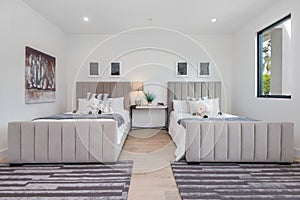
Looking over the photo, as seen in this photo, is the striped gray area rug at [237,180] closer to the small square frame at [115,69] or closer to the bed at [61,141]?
the bed at [61,141]

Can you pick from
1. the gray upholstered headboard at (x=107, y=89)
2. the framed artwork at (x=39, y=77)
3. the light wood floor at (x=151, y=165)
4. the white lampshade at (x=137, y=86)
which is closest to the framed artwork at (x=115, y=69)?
the gray upholstered headboard at (x=107, y=89)

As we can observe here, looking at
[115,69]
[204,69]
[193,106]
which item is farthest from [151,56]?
[193,106]

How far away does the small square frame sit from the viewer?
A: 6.74 meters

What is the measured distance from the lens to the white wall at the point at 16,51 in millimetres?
3898

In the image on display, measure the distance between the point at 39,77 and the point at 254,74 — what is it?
419cm

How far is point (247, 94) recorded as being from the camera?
579 centimetres

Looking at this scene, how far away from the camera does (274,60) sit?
514cm

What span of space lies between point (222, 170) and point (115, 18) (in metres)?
3.57

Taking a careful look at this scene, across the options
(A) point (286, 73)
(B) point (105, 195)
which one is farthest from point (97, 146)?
(A) point (286, 73)

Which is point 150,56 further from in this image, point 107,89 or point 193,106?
point 193,106

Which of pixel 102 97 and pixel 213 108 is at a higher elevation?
pixel 102 97

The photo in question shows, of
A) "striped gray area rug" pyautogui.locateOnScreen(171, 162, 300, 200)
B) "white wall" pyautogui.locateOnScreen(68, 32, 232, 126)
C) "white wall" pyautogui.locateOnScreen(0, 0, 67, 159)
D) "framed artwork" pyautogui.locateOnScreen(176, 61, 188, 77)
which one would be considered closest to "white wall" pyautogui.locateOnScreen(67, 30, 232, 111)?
"white wall" pyautogui.locateOnScreen(68, 32, 232, 126)

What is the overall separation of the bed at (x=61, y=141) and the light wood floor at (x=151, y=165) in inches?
20.6

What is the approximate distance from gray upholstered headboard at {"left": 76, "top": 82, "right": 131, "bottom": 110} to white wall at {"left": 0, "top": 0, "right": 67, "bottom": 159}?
48.8 inches
